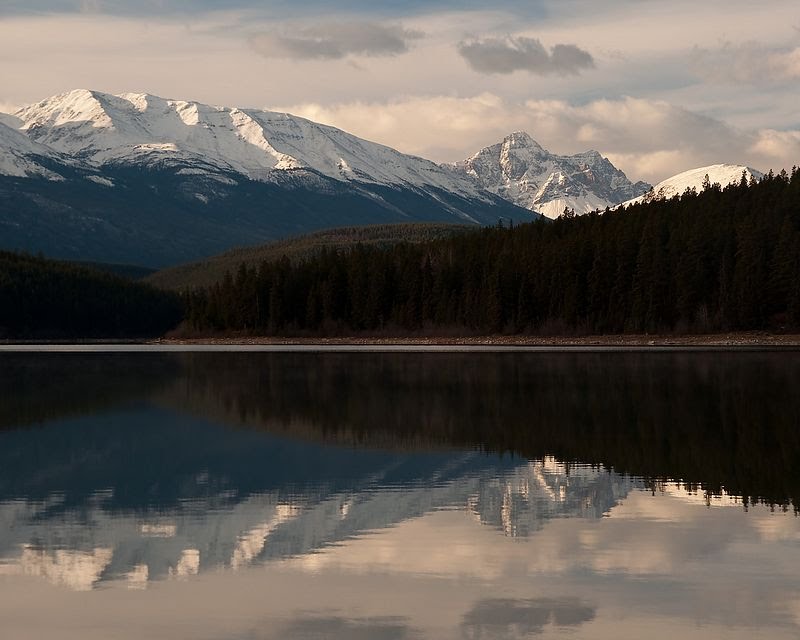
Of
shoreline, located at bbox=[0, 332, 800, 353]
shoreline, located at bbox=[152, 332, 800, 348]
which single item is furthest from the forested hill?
shoreline, located at bbox=[0, 332, 800, 353]

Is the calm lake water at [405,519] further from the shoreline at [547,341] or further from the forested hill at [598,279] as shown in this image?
the forested hill at [598,279]

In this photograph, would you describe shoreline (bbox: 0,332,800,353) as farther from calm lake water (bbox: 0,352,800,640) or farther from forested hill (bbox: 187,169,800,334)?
calm lake water (bbox: 0,352,800,640)

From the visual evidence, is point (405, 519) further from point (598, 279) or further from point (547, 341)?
point (598, 279)

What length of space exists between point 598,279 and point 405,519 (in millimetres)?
135312

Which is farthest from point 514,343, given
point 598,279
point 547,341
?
point 598,279

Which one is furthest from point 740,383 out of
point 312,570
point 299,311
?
point 299,311

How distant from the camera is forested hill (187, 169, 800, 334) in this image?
→ 475ft

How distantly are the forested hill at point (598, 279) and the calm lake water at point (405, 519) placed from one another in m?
92.6

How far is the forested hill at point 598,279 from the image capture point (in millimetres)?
144750

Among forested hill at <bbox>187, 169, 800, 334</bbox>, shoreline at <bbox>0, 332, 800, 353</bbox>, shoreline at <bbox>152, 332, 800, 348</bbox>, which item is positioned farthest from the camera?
forested hill at <bbox>187, 169, 800, 334</bbox>

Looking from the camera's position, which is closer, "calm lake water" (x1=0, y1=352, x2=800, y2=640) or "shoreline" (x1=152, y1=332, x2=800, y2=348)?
"calm lake water" (x1=0, y1=352, x2=800, y2=640)

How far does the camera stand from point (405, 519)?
26.6 meters

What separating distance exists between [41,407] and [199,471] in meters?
23.9

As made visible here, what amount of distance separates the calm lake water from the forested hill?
9259 centimetres
